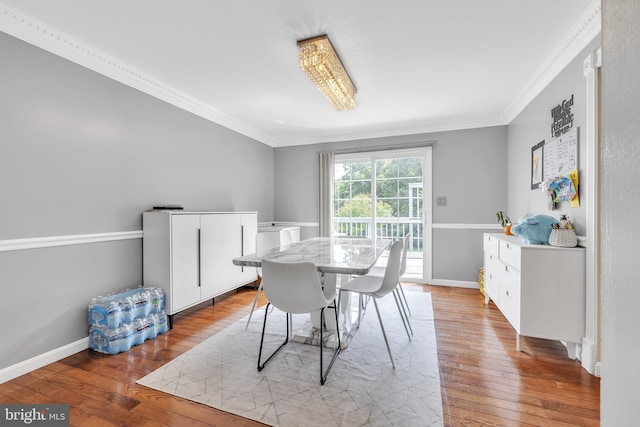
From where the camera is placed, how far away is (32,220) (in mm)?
1971

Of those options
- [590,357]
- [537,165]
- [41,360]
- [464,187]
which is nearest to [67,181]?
[41,360]

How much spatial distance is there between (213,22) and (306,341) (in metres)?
2.52

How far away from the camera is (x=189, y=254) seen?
2.85m

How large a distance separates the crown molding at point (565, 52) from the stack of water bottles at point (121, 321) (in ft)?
11.4

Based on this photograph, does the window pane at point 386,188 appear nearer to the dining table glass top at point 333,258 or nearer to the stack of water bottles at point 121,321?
the dining table glass top at point 333,258

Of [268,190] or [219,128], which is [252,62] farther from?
[268,190]

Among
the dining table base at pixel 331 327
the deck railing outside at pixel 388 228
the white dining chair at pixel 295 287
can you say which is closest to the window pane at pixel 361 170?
the deck railing outside at pixel 388 228

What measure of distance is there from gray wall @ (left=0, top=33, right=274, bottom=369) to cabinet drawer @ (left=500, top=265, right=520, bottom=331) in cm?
332

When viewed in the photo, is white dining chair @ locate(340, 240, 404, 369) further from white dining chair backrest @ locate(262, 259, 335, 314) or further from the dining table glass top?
white dining chair backrest @ locate(262, 259, 335, 314)

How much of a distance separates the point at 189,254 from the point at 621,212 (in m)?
3.03

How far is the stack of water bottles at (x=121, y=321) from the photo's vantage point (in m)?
2.20

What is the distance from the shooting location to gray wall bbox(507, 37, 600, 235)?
2.09m

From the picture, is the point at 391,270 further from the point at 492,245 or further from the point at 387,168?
the point at 387,168

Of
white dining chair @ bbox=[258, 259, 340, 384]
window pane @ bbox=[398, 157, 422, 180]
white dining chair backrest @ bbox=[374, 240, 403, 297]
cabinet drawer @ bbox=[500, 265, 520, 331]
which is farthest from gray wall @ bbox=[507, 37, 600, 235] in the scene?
white dining chair @ bbox=[258, 259, 340, 384]
